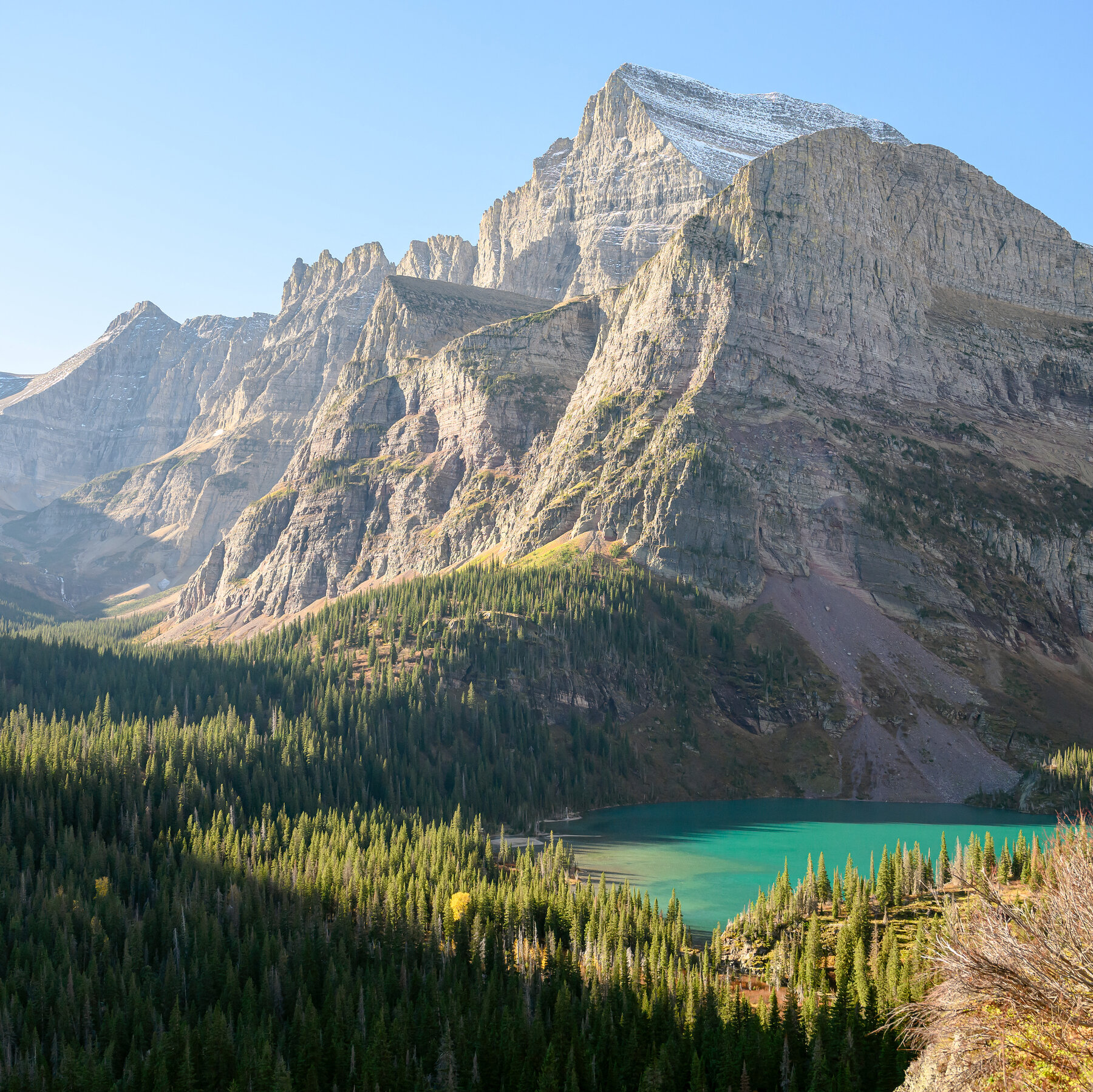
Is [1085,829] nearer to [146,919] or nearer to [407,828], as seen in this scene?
[146,919]

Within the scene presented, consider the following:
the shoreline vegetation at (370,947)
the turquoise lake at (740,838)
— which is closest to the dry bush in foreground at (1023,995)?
the shoreline vegetation at (370,947)

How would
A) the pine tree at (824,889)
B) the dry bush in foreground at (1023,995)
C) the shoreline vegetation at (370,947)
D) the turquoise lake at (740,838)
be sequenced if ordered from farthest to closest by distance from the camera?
the turquoise lake at (740,838)
the pine tree at (824,889)
the shoreline vegetation at (370,947)
the dry bush in foreground at (1023,995)

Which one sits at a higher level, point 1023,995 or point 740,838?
point 1023,995

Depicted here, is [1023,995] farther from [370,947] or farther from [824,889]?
[370,947]

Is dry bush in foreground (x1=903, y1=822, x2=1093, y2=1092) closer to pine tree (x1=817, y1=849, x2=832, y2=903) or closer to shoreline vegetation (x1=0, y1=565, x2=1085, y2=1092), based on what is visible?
shoreline vegetation (x1=0, y1=565, x2=1085, y2=1092)

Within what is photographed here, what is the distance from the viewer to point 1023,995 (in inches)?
1501

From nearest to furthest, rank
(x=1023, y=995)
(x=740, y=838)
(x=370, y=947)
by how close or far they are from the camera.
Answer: (x=1023, y=995), (x=370, y=947), (x=740, y=838)

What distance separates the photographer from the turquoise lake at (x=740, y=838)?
117375 mm

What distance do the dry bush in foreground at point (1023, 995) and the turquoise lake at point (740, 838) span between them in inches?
2395

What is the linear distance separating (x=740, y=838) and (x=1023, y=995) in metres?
109

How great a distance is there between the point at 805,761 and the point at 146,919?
112869 mm

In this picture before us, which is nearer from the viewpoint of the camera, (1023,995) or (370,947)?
(1023,995)

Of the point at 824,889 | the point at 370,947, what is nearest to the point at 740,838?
the point at 824,889

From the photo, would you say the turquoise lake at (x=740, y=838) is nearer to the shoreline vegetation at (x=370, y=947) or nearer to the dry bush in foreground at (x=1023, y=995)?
the shoreline vegetation at (x=370, y=947)
